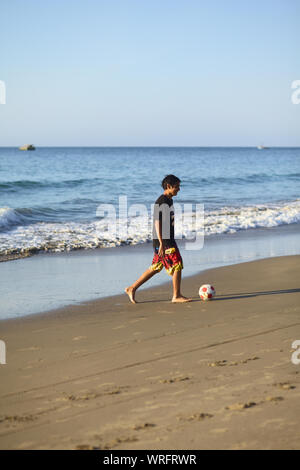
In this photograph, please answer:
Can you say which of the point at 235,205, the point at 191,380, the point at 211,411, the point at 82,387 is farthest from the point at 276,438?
the point at 235,205

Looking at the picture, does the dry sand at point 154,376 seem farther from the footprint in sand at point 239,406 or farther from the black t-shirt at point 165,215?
the black t-shirt at point 165,215

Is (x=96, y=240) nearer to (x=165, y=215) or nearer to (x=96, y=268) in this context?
(x=96, y=268)

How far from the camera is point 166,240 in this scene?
738 centimetres

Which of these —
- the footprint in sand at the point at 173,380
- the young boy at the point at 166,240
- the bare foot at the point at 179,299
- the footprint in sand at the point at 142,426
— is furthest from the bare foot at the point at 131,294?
the footprint in sand at the point at 142,426

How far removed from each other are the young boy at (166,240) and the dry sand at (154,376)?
27 cm

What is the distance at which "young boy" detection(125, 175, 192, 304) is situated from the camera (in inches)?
283

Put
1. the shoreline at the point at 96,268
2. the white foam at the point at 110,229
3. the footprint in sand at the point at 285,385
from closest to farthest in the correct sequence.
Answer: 1. the footprint in sand at the point at 285,385
2. the shoreline at the point at 96,268
3. the white foam at the point at 110,229

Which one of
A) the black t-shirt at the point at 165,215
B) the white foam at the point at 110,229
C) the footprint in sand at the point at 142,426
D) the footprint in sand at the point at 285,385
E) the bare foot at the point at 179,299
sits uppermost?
the black t-shirt at the point at 165,215

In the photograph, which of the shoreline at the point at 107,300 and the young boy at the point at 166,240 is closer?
the shoreline at the point at 107,300

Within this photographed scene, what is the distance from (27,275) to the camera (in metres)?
9.16

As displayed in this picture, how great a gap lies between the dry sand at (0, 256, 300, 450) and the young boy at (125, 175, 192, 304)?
10.5 inches

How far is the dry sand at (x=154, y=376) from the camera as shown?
11.6ft
